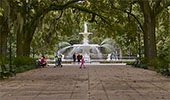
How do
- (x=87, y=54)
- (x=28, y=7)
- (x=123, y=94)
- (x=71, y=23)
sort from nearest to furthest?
1. (x=123, y=94)
2. (x=28, y=7)
3. (x=71, y=23)
4. (x=87, y=54)

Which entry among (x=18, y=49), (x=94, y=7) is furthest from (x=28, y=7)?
(x=94, y=7)

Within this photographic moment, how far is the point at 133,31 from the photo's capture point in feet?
90.6

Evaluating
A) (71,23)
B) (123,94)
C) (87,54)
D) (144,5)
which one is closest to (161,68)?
(144,5)

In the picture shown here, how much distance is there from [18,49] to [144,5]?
10.4 meters

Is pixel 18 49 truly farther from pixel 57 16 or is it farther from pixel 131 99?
pixel 131 99

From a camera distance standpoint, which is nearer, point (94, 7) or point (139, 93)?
point (139, 93)

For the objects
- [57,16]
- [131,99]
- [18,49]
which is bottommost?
[131,99]

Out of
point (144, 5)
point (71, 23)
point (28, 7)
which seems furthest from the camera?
point (71, 23)

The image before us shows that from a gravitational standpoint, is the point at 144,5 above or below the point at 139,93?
above

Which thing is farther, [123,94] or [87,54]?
[87,54]

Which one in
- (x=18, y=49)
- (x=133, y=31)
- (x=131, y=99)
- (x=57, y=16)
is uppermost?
(x=57, y=16)

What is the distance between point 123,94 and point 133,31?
66.9 feet

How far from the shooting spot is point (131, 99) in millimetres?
6992

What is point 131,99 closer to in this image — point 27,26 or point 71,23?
point 27,26
